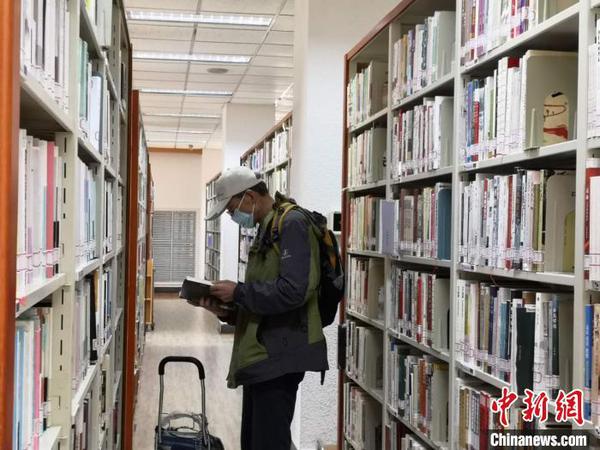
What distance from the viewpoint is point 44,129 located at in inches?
65.4

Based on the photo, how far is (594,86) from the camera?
1550 mm

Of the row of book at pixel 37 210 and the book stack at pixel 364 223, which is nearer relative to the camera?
the row of book at pixel 37 210

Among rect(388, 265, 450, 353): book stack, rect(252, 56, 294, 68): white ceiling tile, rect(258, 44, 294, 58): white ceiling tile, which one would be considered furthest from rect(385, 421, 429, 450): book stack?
rect(252, 56, 294, 68): white ceiling tile

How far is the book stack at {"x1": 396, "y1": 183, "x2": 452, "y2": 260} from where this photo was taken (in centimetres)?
247

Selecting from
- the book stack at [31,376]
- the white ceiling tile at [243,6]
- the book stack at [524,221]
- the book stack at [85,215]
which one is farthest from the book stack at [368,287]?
the white ceiling tile at [243,6]

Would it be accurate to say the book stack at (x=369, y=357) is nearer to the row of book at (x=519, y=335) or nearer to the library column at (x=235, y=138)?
the row of book at (x=519, y=335)

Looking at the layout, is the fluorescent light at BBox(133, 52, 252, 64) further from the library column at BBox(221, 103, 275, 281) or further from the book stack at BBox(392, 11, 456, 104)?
the book stack at BBox(392, 11, 456, 104)

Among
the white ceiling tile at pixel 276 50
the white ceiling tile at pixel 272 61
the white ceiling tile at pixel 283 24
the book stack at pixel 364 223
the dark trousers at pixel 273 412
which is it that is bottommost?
the dark trousers at pixel 273 412

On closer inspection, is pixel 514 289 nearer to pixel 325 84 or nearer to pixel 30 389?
pixel 30 389

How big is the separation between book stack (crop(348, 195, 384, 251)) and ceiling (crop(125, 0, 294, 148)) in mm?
2879

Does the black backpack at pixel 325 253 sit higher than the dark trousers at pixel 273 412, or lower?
higher

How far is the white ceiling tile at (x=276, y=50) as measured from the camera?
725 cm

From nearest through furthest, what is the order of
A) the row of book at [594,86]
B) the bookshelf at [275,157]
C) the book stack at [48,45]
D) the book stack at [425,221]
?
the book stack at [48,45] → the row of book at [594,86] → the book stack at [425,221] → the bookshelf at [275,157]

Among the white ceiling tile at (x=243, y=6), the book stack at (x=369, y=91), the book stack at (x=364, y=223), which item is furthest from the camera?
the white ceiling tile at (x=243, y=6)
